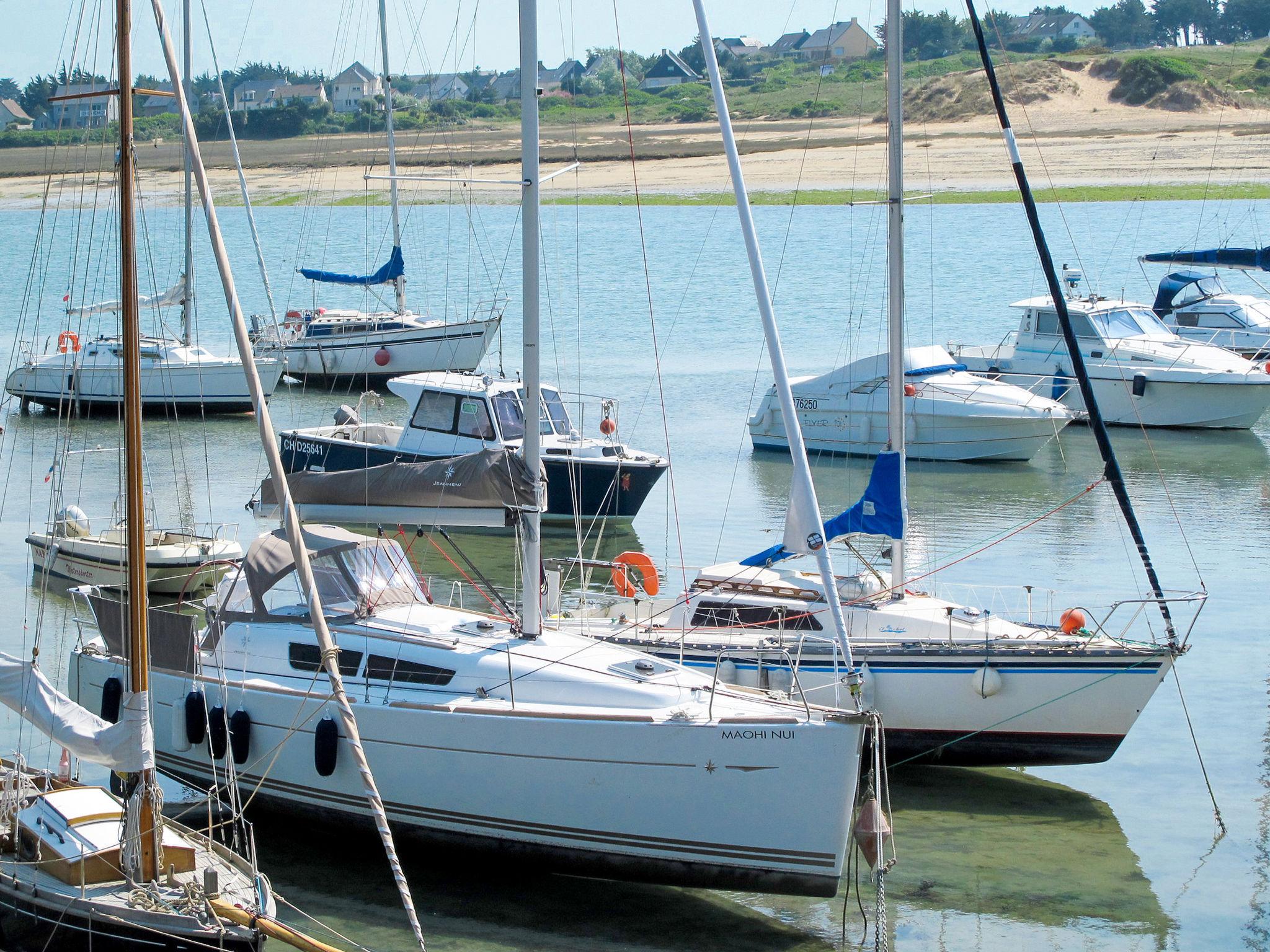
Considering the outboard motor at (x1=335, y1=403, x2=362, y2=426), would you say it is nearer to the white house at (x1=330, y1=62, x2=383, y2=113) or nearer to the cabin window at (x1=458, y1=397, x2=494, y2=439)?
the cabin window at (x1=458, y1=397, x2=494, y2=439)

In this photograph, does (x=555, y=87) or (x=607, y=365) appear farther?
(x=555, y=87)

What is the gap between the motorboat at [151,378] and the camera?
31.9 meters

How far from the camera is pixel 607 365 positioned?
127 feet

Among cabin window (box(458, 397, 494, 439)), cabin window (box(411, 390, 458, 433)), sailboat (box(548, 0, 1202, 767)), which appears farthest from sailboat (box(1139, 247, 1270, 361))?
sailboat (box(548, 0, 1202, 767))

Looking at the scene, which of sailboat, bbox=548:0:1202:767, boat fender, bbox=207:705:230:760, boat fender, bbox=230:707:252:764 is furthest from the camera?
sailboat, bbox=548:0:1202:767

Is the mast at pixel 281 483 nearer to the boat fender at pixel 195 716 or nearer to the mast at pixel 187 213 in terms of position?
the boat fender at pixel 195 716

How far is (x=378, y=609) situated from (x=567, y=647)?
180cm

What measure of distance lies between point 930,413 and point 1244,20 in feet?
382

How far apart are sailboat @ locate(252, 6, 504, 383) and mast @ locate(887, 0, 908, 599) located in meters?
19.1

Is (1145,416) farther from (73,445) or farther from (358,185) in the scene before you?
(358,185)

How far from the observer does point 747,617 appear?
15242 millimetres

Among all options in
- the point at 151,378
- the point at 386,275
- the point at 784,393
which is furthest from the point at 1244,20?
the point at 784,393

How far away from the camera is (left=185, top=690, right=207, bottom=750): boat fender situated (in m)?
12.7

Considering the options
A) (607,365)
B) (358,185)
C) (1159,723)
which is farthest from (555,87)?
(1159,723)
